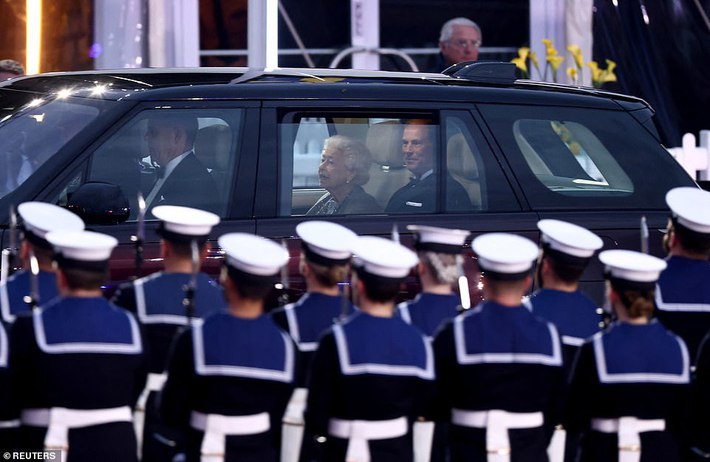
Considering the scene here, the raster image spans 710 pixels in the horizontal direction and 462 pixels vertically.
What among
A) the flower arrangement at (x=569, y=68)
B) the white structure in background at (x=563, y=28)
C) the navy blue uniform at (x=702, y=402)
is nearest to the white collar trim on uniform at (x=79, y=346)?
the navy blue uniform at (x=702, y=402)

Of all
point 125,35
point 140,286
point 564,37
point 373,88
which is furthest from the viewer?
point 564,37

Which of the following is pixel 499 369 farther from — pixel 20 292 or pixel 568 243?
pixel 20 292

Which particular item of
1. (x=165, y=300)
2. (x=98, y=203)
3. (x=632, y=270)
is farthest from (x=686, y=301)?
(x=98, y=203)

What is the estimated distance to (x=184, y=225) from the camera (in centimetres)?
533

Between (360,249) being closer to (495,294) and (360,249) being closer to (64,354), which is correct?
(495,294)

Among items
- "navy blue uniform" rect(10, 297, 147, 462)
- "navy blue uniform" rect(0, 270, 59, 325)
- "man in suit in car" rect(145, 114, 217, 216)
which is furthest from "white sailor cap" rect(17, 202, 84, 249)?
"man in suit in car" rect(145, 114, 217, 216)

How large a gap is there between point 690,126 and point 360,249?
25.6 ft

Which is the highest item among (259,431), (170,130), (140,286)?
(170,130)

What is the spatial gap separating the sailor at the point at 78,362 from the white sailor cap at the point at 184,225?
484mm

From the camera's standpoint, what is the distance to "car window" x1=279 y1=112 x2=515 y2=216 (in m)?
6.25

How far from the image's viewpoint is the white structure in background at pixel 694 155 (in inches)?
453

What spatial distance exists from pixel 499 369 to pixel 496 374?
20mm

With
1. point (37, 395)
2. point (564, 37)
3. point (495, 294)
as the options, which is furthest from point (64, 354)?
point (564, 37)

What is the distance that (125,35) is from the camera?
37.3 feet
